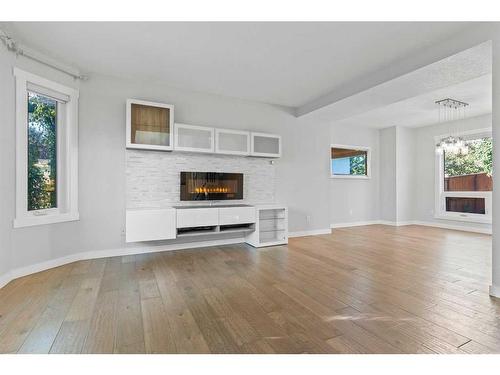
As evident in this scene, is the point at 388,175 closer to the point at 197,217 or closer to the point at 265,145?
the point at 265,145

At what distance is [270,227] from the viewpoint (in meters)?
4.73

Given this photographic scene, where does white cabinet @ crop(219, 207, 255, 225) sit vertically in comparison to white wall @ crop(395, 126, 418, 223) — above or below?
below

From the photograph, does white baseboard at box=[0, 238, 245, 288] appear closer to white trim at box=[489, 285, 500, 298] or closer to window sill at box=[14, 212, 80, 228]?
window sill at box=[14, 212, 80, 228]

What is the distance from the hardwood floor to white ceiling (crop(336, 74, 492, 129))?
8.81 feet

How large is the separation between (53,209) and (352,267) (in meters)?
3.92

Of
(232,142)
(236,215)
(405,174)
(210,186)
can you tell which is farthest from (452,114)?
(210,186)

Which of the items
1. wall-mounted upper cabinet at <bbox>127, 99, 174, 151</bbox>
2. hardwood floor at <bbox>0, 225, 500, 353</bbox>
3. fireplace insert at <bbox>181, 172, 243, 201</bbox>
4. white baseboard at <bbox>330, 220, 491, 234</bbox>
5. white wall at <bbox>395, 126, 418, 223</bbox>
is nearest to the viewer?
hardwood floor at <bbox>0, 225, 500, 353</bbox>

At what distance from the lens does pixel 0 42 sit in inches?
102

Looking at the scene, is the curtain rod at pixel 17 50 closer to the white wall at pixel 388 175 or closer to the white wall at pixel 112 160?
the white wall at pixel 112 160

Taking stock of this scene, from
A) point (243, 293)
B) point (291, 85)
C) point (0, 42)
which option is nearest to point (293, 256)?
point (243, 293)

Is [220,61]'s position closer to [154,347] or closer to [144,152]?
[144,152]

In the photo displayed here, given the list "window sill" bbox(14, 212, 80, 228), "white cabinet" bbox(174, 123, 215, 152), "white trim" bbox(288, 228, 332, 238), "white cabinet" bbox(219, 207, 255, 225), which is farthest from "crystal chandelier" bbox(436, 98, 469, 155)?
"window sill" bbox(14, 212, 80, 228)

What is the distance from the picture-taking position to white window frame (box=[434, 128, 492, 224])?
5.60 m

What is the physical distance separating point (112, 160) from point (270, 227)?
112 inches
